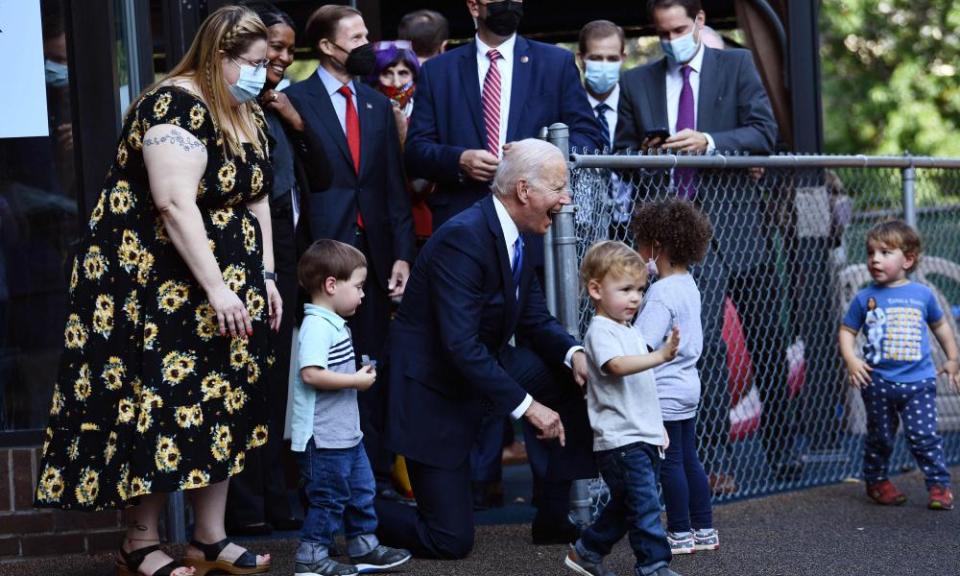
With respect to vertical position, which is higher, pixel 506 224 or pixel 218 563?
pixel 506 224

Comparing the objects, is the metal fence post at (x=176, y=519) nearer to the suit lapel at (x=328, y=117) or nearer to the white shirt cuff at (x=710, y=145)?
the suit lapel at (x=328, y=117)

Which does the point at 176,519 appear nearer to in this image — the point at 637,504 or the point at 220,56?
the point at 220,56

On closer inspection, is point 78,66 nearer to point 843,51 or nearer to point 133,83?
point 133,83

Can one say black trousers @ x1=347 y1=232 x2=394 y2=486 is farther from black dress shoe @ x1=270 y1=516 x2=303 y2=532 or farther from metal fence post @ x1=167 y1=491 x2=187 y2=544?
metal fence post @ x1=167 y1=491 x2=187 y2=544

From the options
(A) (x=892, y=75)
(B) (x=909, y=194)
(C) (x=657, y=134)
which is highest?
(A) (x=892, y=75)

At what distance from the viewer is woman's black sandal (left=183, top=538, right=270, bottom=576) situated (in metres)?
5.11

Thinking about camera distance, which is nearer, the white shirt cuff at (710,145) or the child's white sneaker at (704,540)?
the child's white sneaker at (704,540)

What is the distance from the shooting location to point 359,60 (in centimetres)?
615

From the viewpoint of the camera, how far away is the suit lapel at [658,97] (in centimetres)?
668

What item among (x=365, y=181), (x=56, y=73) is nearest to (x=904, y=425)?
(x=365, y=181)

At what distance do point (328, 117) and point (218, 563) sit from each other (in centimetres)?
197

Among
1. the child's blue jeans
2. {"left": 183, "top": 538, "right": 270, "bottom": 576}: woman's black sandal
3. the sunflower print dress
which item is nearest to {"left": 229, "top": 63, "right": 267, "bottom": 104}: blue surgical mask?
the sunflower print dress

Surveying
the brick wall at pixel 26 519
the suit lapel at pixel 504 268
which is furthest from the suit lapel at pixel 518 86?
the brick wall at pixel 26 519

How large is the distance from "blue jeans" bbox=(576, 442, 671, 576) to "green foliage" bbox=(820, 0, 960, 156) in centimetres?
1929
